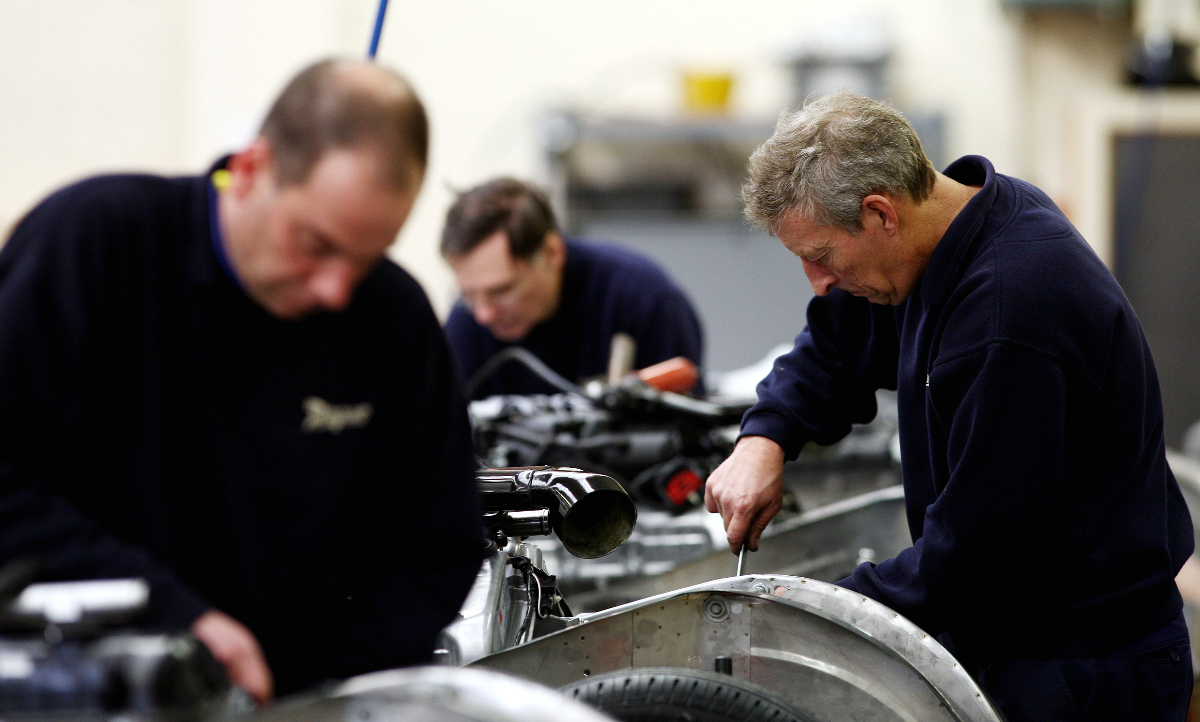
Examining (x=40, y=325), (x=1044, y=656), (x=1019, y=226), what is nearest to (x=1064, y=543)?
(x=1044, y=656)

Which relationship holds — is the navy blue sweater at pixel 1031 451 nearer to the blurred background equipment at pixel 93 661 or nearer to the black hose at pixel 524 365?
the blurred background equipment at pixel 93 661

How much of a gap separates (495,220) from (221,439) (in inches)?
74.6

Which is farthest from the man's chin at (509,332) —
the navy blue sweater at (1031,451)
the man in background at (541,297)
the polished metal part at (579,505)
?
the navy blue sweater at (1031,451)

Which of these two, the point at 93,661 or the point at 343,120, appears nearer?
the point at 93,661

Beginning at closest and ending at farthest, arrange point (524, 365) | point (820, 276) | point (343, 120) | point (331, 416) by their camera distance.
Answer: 1. point (343, 120)
2. point (331, 416)
3. point (820, 276)
4. point (524, 365)

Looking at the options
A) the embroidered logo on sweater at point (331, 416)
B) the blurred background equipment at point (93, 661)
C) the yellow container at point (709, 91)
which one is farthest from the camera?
the yellow container at point (709, 91)

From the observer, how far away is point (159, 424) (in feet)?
3.74

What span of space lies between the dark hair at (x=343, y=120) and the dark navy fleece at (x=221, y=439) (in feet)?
0.47

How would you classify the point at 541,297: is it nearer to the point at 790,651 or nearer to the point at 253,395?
the point at 790,651

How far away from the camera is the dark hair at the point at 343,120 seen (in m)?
1.10

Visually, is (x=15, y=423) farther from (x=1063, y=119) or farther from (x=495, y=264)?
(x=1063, y=119)

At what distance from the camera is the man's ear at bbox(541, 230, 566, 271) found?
3.12 metres

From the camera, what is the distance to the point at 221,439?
116 cm

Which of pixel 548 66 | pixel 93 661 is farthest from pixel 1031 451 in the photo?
pixel 548 66
